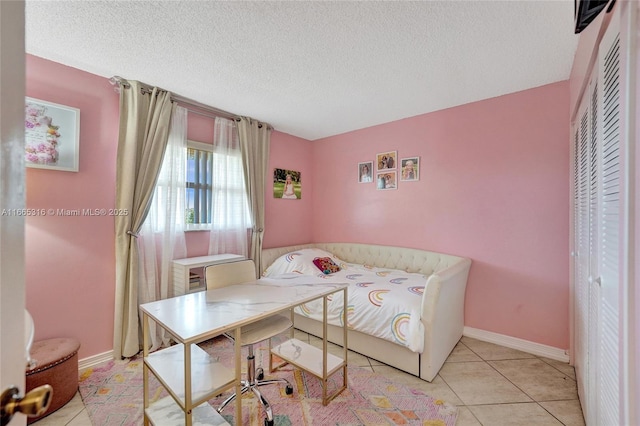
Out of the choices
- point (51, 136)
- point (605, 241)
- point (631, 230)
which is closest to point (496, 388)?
point (605, 241)

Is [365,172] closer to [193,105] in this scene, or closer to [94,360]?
[193,105]

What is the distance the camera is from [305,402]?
185 centimetres

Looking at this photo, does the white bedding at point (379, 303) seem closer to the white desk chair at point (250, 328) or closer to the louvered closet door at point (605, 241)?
the white desk chair at point (250, 328)

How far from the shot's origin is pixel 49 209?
208 centimetres

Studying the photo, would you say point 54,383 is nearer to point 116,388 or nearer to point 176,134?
point 116,388

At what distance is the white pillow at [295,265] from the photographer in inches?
126

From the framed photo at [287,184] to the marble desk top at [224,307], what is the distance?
209cm

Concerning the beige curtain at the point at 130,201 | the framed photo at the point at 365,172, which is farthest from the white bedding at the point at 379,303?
the beige curtain at the point at 130,201

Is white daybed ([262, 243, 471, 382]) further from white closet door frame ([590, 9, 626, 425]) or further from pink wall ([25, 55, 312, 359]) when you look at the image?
pink wall ([25, 55, 312, 359])

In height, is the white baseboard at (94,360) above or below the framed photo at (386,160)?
below

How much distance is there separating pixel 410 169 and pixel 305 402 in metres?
2.71

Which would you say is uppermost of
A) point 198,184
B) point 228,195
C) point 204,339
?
point 198,184

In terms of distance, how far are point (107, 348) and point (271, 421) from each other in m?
1.80

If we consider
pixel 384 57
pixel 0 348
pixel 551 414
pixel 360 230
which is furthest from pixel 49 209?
pixel 551 414
